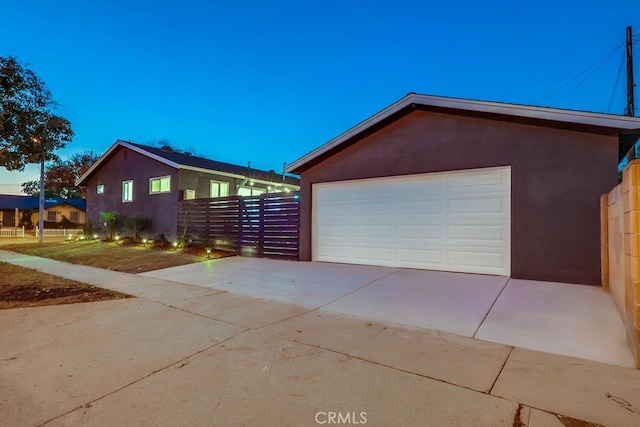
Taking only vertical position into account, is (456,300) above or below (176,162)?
below

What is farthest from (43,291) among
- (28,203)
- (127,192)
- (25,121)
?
(28,203)

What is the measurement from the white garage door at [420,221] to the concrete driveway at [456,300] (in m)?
0.44

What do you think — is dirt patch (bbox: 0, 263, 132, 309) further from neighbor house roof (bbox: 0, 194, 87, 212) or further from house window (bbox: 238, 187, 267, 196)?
neighbor house roof (bbox: 0, 194, 87, 212)

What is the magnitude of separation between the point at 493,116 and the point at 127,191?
16.2 meters

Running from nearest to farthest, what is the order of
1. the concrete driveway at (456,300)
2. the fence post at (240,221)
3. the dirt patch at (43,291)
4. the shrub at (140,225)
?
1. the concrete driveway at (456,300)
2. the dirt patch at (43,291)
3. the fence post at (240,221)
4. the shrub at (140,225)

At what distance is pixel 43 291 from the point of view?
5664 mm

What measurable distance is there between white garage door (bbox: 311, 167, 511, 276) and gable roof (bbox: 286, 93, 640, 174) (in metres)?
1.06

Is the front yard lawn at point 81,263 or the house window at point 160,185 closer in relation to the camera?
the front yard lawn at point 81,263

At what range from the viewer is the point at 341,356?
2.81 metres

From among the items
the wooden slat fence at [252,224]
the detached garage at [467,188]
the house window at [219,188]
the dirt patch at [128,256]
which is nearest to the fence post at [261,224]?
the wooden slat fence at [252,224]

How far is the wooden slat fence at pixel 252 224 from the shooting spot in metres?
9.17

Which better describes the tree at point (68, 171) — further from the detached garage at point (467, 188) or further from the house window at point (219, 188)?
the detached garage at point (467, 188)

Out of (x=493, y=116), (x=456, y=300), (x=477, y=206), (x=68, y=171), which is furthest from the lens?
(x=68, y=171)

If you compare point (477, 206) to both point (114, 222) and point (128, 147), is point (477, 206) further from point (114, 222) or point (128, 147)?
point (114, 222)
